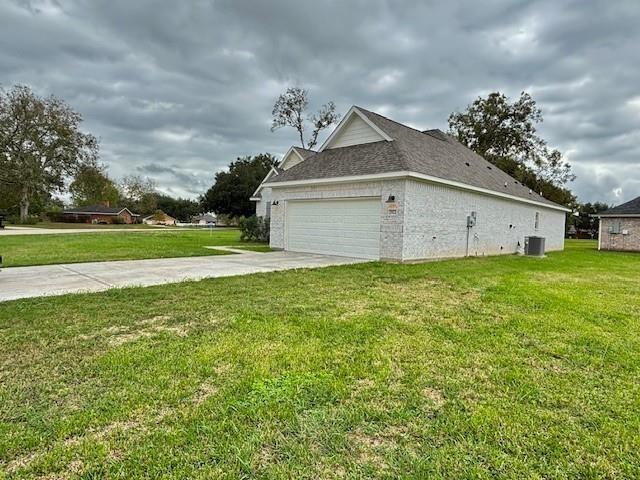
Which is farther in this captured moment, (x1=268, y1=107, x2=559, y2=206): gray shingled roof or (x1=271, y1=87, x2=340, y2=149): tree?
(x1=271, y1=87, x2=340, y2=149): tree

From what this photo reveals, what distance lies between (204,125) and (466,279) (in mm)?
22820

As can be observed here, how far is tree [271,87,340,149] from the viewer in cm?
3195

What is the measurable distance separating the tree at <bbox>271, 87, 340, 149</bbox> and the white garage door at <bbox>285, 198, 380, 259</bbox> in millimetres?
20139

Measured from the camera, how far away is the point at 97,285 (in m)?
6.72

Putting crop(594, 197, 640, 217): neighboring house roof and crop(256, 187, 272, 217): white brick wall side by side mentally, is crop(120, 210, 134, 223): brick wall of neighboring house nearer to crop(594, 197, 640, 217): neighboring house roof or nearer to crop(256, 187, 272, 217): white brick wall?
crop(256, 187, 272, 217): white brick wall

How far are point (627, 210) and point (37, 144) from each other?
1961 inches

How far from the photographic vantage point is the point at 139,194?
74562 mm

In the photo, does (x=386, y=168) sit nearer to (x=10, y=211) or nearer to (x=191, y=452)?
(x=191, y=452)

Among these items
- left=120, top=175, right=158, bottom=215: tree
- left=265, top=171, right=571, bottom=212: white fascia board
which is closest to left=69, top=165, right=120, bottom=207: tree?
left=120, top=175, right=158, bottom=215: tree

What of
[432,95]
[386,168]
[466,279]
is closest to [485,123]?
[432,95]

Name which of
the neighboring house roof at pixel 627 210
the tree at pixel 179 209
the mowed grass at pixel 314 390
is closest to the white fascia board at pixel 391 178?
the mowed grass at pixel 314 390

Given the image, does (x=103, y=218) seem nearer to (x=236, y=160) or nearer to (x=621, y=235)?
(x=236, y=160)

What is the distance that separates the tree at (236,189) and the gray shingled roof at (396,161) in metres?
33.2

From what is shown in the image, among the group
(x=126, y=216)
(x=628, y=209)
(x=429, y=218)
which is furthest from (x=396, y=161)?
(x=126, y=216)
